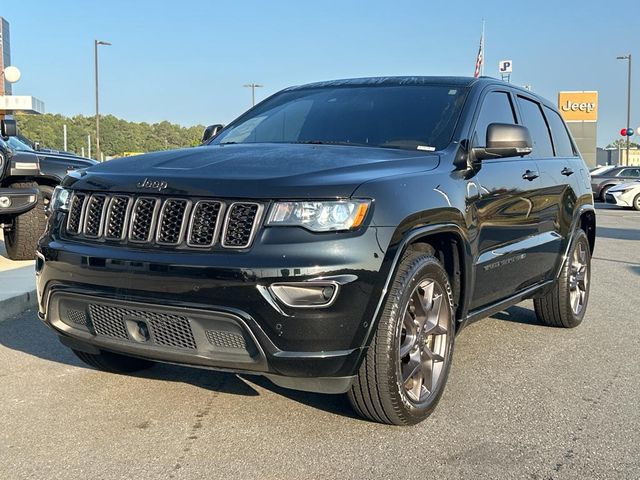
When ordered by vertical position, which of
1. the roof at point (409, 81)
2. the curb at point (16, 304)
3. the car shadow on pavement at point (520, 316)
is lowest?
the car shadow on pavement at point (520, 316)

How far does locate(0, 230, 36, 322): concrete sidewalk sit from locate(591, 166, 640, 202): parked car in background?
2329 centimetres

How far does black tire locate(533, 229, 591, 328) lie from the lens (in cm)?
550

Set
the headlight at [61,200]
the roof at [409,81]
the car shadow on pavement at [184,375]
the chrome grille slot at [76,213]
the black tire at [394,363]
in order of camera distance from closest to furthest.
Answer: the black tire at [394,363] < the chrome grille slot at [76,213] < the headlight at [61,200] < the car shadow on pavement at [184,375] < the roof at [409,81]

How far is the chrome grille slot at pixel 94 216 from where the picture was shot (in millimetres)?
3334

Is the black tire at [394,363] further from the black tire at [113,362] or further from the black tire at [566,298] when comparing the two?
the black tire at [566,298]

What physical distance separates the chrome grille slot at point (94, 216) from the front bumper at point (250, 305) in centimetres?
14

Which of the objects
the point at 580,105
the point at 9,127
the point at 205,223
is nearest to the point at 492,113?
the point at 205,223

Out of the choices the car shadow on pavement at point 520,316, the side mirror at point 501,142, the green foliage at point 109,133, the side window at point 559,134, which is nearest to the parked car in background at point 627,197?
the car shadow on pavement at point 520,316

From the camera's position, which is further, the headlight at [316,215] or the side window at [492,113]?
the side window at [492,113]

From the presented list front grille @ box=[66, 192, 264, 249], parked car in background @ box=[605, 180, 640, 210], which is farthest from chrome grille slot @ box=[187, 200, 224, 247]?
parked car in background @ box=[605, 180, 640, 210]

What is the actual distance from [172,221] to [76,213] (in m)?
0.66

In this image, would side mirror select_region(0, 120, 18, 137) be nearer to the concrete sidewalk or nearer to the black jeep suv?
the concrete sidewalk

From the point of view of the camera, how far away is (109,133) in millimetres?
73250

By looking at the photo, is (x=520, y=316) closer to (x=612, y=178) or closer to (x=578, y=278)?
(x=578, y=278)
